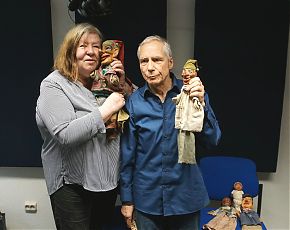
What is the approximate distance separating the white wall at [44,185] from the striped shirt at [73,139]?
996mm

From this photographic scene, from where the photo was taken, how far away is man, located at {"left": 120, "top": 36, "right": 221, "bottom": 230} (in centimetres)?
176

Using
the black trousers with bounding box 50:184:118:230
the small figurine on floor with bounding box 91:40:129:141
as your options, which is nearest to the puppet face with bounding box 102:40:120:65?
the small figurine on floor with bounding box 91:40:129:141

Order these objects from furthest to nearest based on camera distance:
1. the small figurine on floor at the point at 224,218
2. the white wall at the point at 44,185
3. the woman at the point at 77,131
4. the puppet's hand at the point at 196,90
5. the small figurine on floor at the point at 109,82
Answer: the white wall at the point at 44,185
the small figurine on floor at the point at 224,218
the small figurine on floor at the point at 109,82
the woman at the point at 77,131
the puppet's hand at the point at 196,90

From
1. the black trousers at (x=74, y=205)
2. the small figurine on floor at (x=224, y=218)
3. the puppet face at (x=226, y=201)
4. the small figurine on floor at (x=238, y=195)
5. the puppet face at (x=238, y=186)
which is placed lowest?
the small figurine on floor at (x=224, y=218)

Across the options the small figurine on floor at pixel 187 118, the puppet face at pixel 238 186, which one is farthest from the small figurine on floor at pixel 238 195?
the small figurine on floor at pixel 187 118

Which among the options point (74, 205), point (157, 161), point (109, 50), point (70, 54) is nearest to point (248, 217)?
point (157, 161)

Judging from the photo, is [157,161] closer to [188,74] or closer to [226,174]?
[188,74]

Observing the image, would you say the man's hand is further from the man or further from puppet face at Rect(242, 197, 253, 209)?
puppet face at Rect(242, 197, 253, 209)

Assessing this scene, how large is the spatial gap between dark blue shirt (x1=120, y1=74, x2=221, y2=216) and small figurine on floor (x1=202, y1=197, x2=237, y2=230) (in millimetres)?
572

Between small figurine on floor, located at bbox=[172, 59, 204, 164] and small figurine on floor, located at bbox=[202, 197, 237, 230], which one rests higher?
small figurine on floor, located at bbox=[172, 59, 204, 164]

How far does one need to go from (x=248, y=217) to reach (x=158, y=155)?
40.9 inches

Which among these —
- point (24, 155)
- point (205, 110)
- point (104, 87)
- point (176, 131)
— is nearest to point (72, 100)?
→ point (104, 87)

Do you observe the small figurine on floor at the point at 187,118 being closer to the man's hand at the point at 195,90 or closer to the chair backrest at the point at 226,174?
the man's hand at the point at 195,90

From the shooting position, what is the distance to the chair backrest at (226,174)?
2.56 meters
